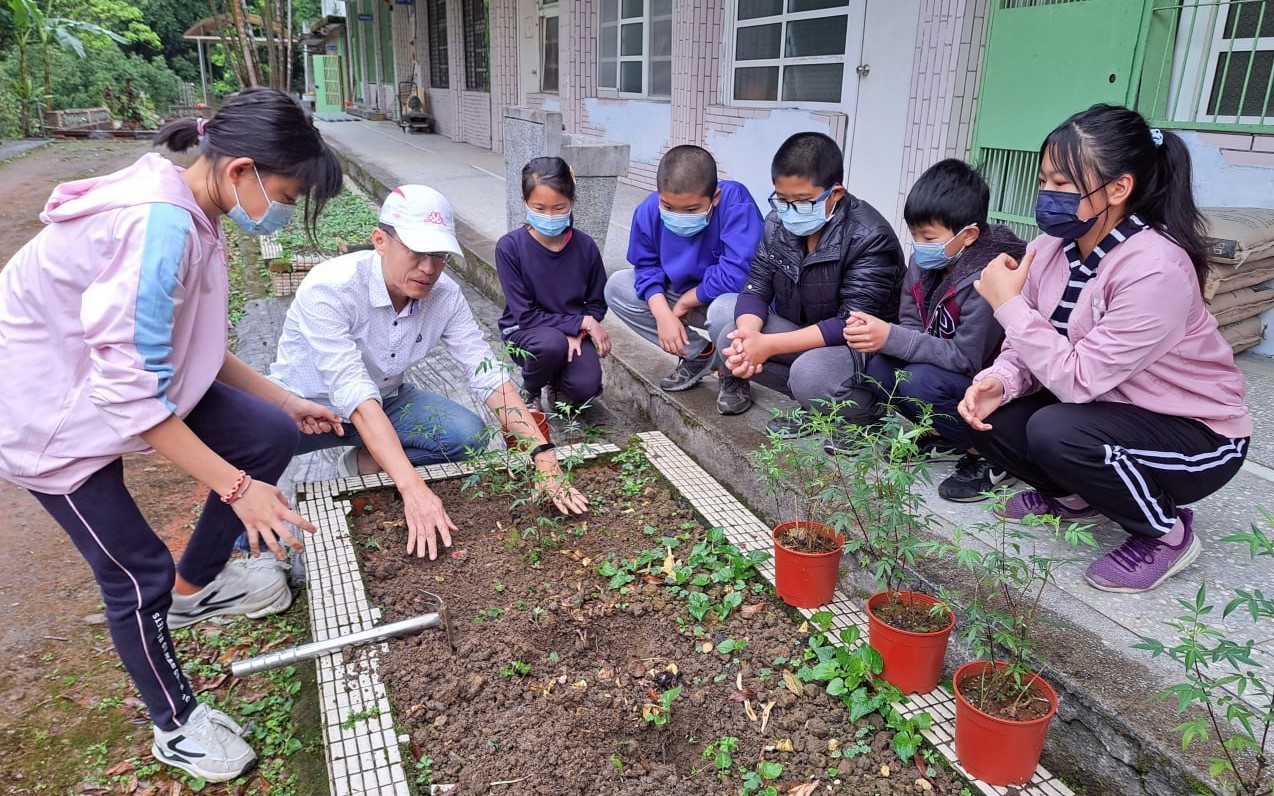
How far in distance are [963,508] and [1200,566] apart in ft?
1.98

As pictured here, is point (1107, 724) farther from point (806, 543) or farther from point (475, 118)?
point (475, 118)

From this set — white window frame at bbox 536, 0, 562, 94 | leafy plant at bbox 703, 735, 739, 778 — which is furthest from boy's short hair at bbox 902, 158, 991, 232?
white window frame at bbox 536, 0, 562, 94

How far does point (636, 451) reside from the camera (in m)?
3.06

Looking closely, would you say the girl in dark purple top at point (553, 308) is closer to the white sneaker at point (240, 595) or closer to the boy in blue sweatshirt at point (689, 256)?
the boy in blue sweatshirt at point (689, 256)

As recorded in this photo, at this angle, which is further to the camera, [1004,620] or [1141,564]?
[1141,564]

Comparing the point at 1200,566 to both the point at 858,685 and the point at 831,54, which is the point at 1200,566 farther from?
the point at 831,54

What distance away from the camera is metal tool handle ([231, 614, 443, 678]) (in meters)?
1.95

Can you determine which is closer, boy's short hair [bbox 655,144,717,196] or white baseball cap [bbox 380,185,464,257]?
white baseball cap [bbox 380,185,464,257]

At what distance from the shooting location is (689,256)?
3.65 meters

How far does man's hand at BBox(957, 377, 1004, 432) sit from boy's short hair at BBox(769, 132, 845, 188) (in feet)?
3.07

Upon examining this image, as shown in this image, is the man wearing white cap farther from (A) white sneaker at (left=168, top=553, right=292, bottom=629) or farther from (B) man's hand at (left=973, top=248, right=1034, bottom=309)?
(B) man's hand at (left=973, top=248, right=1034, bottom=309)

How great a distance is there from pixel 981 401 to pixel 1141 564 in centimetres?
55

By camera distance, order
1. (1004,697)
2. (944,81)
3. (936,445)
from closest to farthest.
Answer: (1004,697), (936,445), (944,81)

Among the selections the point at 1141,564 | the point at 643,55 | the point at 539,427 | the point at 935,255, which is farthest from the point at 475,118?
the point at 1141,564
